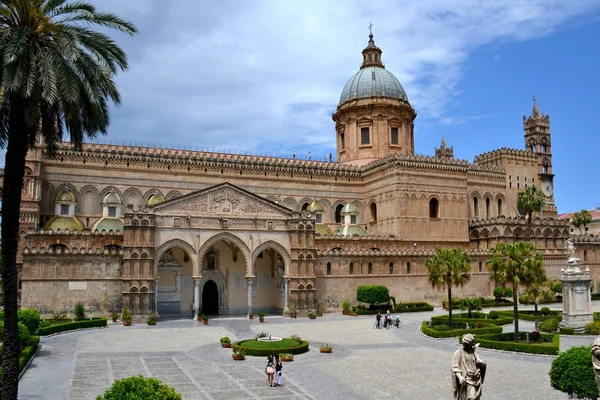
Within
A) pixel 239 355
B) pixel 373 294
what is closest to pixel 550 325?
pixel 373 294

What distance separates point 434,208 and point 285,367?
132 ft

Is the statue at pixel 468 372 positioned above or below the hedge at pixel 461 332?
above

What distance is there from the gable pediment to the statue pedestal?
2136cm

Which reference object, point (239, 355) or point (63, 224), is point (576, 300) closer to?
point (239, 355)

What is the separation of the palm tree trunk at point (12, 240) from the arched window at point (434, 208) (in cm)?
4905

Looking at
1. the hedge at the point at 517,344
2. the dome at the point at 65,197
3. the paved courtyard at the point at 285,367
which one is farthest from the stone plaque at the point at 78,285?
the hedge at the point at 517,344

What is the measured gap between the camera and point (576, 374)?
16.2m

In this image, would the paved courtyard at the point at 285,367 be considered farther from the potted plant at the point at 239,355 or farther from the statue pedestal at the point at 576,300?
the statue pedestal at the point at 576,300

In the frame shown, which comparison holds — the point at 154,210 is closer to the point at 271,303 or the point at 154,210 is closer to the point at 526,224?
the point at 271,303

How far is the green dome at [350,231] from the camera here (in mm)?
54906

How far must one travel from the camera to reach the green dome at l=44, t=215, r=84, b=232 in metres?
45.4

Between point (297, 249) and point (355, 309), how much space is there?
6844mm

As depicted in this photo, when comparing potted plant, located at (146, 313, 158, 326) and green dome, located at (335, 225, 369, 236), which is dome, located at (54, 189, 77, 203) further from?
green dome, located at (335, 225, 369, 236)

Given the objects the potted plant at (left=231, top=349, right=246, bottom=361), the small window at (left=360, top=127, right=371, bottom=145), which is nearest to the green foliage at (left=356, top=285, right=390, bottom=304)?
the potted plant at (left=231, top=349, right=246, bottom=361)
